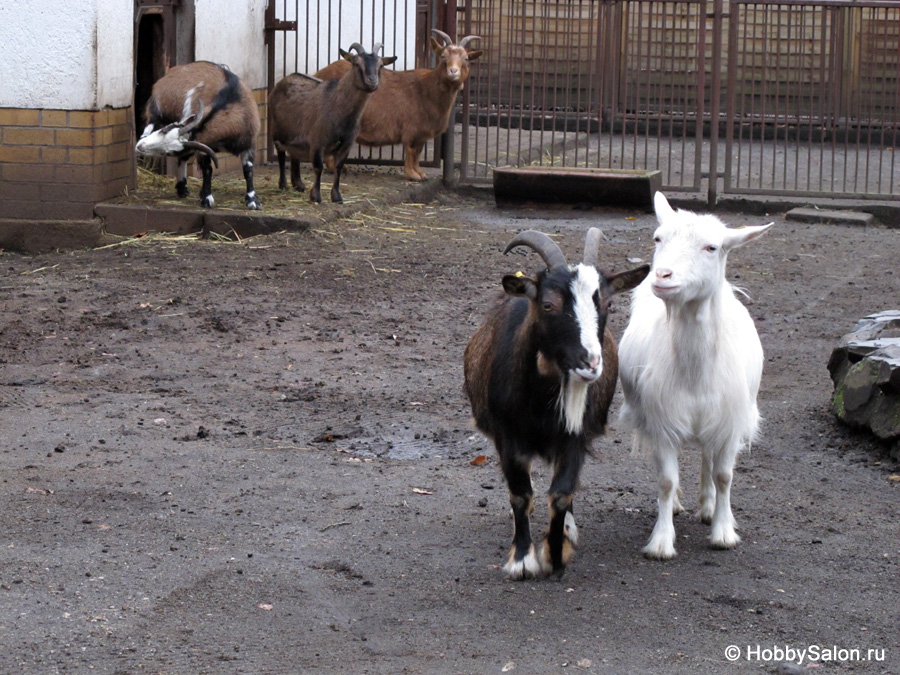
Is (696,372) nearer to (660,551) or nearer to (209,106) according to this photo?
(660,551)

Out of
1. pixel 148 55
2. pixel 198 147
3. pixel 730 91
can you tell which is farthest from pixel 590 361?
pixel 148 55

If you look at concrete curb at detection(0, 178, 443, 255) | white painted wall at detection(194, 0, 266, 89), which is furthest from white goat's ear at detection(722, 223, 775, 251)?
white painted wall at detection(194, 0, 266, 89)

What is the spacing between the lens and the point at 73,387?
6.40 metres

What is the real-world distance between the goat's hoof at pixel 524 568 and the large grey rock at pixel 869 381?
2068 mm

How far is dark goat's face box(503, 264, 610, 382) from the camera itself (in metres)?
4.02

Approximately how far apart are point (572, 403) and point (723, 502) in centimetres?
82

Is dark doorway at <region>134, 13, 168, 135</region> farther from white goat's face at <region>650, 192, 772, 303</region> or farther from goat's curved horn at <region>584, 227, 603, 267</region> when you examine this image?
white goat's face at <region>650, 192, 772, 303</region>

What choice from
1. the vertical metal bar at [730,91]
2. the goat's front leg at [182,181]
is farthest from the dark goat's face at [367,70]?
the vertical metal bar at [730,91]

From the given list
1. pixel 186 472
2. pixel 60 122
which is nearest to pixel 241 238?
pixel 60 122

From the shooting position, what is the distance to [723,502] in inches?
181

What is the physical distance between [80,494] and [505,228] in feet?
21.8

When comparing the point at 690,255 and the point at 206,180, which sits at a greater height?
the point at 206,180

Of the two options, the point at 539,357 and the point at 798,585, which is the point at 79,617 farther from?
the point at 798,585

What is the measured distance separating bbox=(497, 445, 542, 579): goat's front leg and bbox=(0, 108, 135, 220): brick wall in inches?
251
